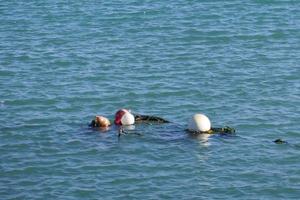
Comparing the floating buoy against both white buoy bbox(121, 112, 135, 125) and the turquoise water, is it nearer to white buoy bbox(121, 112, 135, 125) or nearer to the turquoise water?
white buoy bbox(121, 112, 135, 125)

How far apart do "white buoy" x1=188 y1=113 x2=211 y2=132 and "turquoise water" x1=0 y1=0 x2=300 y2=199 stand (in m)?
0.61

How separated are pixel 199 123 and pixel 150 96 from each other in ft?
20.9

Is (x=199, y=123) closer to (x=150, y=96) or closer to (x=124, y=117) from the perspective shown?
(x=124, y=117)

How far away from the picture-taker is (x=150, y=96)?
4244 centimetres

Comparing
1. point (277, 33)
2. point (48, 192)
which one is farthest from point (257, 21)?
point (48, 192)

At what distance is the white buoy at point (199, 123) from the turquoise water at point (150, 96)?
0.61 metres

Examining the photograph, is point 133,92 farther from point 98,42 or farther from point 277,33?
point 277,33

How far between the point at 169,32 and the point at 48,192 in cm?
2528

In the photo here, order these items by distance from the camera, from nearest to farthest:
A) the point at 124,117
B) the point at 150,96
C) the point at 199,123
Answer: the point at 199,123 < the point at 124,117 < the point at 150,96

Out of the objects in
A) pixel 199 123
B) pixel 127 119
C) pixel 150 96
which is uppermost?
pixel 150 96

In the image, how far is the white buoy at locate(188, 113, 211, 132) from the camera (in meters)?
36.6

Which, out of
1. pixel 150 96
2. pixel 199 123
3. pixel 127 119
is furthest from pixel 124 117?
pixel 150 96

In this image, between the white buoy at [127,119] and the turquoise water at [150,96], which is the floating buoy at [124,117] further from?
the turquoise water at [150,96]

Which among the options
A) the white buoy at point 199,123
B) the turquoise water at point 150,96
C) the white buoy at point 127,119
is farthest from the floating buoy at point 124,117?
the white buoy at point 199,123
